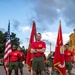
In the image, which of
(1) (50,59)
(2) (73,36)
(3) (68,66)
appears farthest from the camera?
(2) (73,36)

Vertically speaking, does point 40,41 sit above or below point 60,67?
above

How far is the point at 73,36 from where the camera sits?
57.6m

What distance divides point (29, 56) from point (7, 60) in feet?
9.43

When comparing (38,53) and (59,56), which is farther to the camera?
(59,56)

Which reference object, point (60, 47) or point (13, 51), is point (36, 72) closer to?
point (60, 47)

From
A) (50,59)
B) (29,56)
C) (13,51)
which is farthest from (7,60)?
(50,59)

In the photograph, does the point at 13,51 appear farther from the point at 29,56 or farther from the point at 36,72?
the point at 36,72

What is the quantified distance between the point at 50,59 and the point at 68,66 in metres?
4.83

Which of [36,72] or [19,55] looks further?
[19,55]

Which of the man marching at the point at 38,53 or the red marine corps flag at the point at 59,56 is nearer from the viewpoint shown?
the man marching at the point at 38,53

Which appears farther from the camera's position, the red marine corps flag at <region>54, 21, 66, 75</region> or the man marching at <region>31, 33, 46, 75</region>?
the red marine corps flag at <region>54, 21, 66, 75</region>

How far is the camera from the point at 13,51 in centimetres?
1730

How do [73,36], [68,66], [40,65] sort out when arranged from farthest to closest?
[73,36] < [68,66] < [40,65]

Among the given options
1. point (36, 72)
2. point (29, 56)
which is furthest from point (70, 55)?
point (36, 72)
